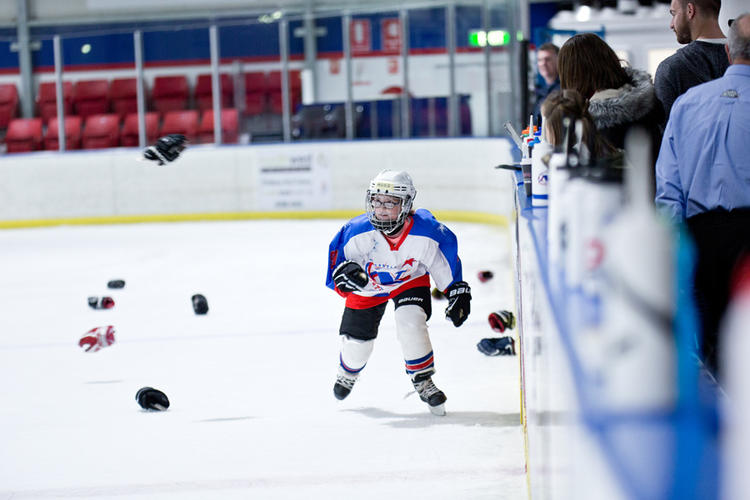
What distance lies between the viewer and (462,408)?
359 centimetres

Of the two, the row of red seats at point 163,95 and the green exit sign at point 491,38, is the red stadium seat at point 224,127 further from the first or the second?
the green exit sign at point 491,38

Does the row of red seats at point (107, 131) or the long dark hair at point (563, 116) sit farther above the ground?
the row of red seats at point (107, 131)

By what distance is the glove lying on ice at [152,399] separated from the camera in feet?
12.1

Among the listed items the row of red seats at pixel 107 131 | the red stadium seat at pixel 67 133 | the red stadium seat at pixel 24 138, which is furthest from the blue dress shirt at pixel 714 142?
the red stadium seat at pixel 24 138

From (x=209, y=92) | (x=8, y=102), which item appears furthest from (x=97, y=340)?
(x=8, y=102)

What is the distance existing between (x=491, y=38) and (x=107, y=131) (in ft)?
14.3

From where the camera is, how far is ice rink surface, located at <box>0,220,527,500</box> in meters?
2.89

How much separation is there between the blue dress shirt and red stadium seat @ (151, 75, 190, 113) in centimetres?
978

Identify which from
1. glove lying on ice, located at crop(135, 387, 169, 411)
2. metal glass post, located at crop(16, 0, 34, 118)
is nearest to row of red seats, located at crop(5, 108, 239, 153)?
metal glass post, located at crop(16, 0, 34, 118)

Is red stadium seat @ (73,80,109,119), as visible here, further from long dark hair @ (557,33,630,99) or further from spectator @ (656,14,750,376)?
spectator @ (656,14,750,376)

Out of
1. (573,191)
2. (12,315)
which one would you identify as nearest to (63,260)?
(12,315)

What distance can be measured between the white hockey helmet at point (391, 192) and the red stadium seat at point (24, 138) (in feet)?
29.9

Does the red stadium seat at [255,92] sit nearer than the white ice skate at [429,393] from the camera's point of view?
No

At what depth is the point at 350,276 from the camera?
11.0 feet
